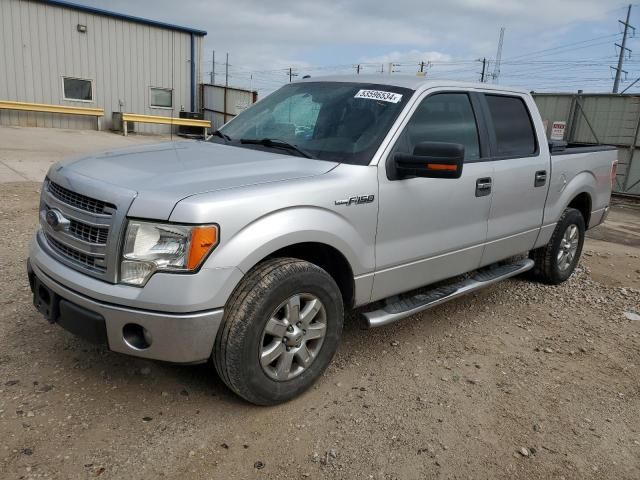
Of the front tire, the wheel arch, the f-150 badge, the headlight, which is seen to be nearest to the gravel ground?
the front tire

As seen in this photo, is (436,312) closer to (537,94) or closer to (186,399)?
(186,399)

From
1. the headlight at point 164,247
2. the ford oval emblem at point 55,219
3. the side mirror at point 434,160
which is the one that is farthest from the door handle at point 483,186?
the ford oval emblem at point 55,219

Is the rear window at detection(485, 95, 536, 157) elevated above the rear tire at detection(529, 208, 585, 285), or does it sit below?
above

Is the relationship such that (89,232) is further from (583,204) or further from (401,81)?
(583,204)

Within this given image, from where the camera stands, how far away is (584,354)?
3967 mm

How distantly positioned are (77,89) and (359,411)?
1849 cm

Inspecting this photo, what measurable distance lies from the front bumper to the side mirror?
4.65 feet

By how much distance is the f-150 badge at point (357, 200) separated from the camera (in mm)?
3007

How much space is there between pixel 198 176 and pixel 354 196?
0.88m

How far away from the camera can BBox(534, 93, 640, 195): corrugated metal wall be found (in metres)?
12.4

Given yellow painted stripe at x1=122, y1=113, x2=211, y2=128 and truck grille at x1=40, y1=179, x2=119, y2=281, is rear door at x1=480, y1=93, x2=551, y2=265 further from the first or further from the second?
yellow painted stripe at x1=122, y1=113, x2=211, y2=128

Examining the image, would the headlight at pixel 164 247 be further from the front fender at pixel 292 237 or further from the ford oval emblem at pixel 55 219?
the ford oval emblem at pixel 55 219

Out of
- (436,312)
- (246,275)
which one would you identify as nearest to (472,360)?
(436,312)

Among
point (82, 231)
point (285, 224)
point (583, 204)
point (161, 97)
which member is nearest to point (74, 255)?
point (82, 231)
